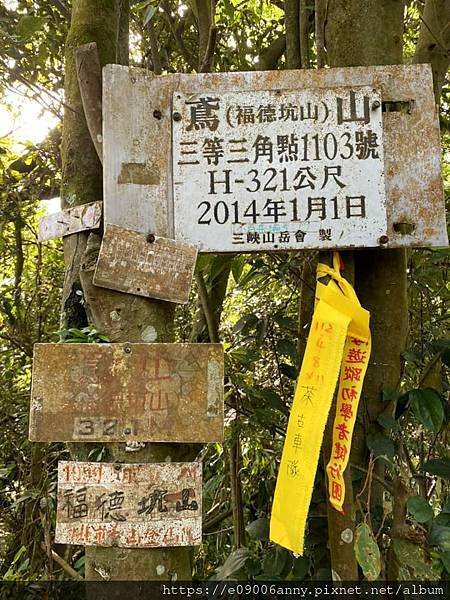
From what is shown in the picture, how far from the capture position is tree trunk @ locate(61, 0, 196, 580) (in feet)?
3.70

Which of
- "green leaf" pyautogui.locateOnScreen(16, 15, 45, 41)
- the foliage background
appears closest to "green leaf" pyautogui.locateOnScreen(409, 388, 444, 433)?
the foliage background

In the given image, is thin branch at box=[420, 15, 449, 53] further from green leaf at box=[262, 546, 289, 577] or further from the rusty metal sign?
green leaf at box=[262, 546, 289, 577]

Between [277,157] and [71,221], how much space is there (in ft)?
1.62

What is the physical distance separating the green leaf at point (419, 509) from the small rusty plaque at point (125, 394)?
1.48ft

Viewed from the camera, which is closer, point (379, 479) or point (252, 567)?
point (379, 479)

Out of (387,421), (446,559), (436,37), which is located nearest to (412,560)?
(446,559)

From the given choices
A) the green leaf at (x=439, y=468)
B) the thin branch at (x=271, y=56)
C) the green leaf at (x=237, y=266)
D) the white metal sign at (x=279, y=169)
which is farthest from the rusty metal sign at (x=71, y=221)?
the thin branch at (x=271, y=56)

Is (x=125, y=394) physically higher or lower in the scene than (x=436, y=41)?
lower

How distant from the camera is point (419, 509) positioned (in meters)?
1.20

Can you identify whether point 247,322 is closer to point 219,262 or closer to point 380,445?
point 219,262

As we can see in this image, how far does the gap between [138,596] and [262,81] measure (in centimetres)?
112

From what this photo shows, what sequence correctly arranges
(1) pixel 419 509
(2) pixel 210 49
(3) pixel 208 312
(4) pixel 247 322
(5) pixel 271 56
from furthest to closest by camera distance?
(5) pixel 271 56 < (3) pixel 208 312 < (4) pixel 247 322 < (2) pixel 210 49 < (1) pixel 419 509

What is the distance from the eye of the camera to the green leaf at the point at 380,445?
1269 mm

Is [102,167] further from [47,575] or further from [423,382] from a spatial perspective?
[47,575]
